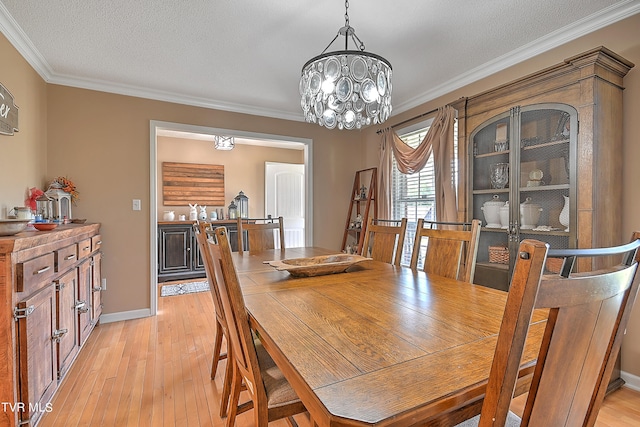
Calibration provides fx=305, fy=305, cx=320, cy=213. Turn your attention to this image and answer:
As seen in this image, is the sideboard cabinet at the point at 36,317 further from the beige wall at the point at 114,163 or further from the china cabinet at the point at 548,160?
the china cabinet at the point at 548,160

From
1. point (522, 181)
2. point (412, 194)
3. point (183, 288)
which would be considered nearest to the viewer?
point (522, 181)

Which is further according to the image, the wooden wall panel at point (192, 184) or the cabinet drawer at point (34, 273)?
the wooden wall panel at point (192, 184)

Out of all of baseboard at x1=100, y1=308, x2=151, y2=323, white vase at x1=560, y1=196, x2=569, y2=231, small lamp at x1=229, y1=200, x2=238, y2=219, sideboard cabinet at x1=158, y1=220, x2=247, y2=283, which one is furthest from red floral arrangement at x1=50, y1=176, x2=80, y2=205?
white vase at x1=560, y1=196, x2=569, y2=231

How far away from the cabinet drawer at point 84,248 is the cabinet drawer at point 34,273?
23.8 inches

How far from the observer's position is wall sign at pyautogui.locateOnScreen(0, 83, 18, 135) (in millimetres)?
2064

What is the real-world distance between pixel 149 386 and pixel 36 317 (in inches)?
32.7

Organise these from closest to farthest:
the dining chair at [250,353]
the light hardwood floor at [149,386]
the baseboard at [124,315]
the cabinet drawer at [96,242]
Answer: the dining chair at [250,353] < the light hardwood floor at [149,386] < the cabinet drawer at [96,242] < the baseboard at [124,315]

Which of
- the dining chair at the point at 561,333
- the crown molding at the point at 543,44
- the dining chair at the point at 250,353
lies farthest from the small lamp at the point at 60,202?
the crown molding at the point at 543,44

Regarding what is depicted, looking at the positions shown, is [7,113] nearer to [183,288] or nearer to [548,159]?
[183,288]

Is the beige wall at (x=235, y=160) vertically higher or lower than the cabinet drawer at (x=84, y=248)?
higher

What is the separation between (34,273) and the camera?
1539mm

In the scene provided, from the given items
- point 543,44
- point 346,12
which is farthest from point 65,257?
point 543,44

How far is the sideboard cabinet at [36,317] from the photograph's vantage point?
1358 millimetres

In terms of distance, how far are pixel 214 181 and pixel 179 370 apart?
400cm
